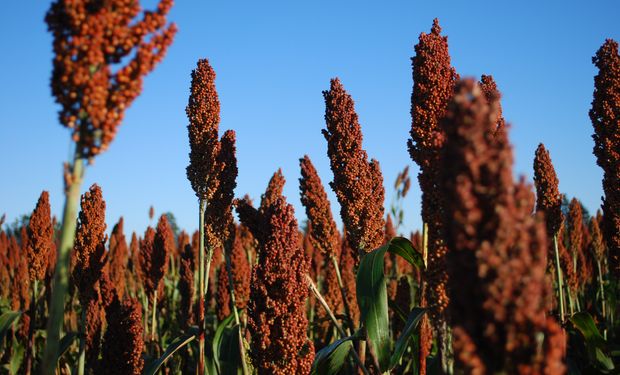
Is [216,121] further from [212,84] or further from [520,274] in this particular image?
[520,274]

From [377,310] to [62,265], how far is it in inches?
81.1

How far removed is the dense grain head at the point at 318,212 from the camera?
5344mm

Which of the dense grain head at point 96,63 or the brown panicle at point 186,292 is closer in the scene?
the dense grain head at point 96,63

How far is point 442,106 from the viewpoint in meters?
4.02

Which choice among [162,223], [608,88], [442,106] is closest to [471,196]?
[442,106]

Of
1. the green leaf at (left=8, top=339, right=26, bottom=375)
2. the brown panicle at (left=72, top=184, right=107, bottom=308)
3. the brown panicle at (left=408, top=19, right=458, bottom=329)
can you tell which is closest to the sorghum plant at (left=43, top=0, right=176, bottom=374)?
the brown panicle at (left=408, top=19, right=458, bottom=329)

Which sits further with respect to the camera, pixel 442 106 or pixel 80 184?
pixel 442 106

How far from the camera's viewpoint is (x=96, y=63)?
7.53 feet

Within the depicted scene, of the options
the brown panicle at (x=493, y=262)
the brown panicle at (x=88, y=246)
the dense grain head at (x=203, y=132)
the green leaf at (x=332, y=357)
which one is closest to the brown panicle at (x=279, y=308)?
the green leaf at (x=332, y=357)

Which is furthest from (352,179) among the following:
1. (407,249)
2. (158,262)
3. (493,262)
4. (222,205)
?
(158,262)

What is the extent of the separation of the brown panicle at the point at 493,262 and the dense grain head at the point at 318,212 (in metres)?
3.53

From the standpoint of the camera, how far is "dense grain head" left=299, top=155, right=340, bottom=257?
5.34 m

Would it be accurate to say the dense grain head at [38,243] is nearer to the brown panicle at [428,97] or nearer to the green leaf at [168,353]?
the green leaf at [168,353]

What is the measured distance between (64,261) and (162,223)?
7.18 metres
